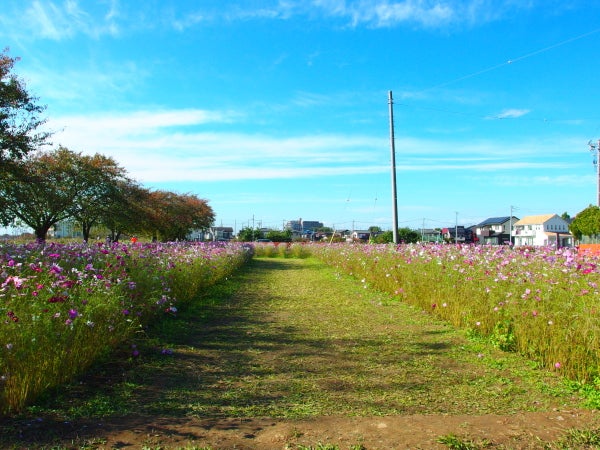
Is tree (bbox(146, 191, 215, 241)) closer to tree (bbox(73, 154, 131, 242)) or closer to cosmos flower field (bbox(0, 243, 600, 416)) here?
tree (bbox(73, 154, 131, 242))

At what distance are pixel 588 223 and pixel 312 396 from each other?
39.3 metres

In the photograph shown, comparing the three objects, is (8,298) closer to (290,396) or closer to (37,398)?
(37,398)

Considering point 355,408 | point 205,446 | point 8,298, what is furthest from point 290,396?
point 8,298

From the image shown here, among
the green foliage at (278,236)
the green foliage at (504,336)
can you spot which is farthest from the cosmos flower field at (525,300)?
the green foliage at (278,236)

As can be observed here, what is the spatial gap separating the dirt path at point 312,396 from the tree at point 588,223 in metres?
34.7

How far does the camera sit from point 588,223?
3584 centimetres

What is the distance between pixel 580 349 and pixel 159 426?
353 cm

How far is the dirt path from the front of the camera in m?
2.89

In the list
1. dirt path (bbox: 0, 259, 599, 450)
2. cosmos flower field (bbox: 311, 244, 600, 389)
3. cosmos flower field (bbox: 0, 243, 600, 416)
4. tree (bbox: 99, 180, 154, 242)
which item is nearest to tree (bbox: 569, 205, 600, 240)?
tree (bbox: 99, 180, 154, 242)

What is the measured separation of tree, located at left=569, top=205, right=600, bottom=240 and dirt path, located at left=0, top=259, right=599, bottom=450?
3470cm

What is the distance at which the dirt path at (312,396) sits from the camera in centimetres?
289

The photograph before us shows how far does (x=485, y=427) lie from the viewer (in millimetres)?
3059

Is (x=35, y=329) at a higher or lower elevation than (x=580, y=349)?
higher

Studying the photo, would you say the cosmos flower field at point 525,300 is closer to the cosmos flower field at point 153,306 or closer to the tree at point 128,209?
the cosmos flower field at point 153,306
